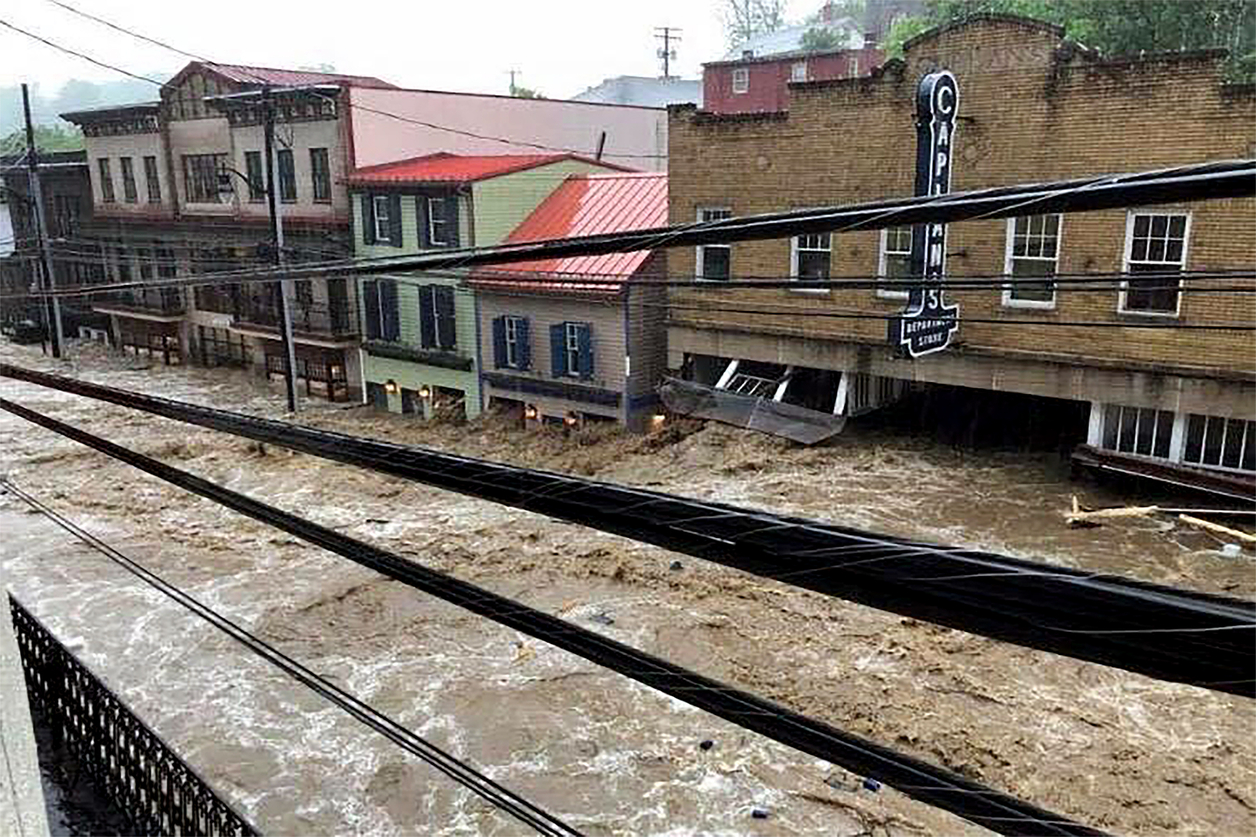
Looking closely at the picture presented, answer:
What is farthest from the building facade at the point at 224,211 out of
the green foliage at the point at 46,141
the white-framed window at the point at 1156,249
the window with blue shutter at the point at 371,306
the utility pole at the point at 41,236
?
the green foliage at the point at 46,141

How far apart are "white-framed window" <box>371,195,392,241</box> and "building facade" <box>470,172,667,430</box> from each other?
164 inches

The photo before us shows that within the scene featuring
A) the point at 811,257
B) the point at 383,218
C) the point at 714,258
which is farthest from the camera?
the point at 383,218

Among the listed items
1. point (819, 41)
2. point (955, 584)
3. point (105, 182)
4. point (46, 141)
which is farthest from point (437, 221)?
point (46, 141)

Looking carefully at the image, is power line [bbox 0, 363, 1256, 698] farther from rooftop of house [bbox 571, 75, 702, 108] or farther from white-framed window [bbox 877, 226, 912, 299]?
rooftop of house [bbox 571, 75, 702, 108]

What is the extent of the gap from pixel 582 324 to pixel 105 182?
28.5 m

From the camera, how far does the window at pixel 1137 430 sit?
17.5m

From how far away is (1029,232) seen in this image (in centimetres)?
1786

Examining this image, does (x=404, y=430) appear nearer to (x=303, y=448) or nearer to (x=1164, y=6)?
(x=1164, y=6)

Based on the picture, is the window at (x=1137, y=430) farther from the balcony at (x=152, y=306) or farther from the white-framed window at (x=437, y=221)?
the balcony at (x=152, y=306)

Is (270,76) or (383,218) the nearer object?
(383,218)

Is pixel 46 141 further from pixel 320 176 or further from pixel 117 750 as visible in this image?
pixel 117 750

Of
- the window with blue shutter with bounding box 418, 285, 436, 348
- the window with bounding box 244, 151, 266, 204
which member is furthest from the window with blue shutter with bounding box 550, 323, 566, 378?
the window with bounding box 244, 151, 266, 204

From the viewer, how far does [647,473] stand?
21.1 metres

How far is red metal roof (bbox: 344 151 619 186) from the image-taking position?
25.8 meters
